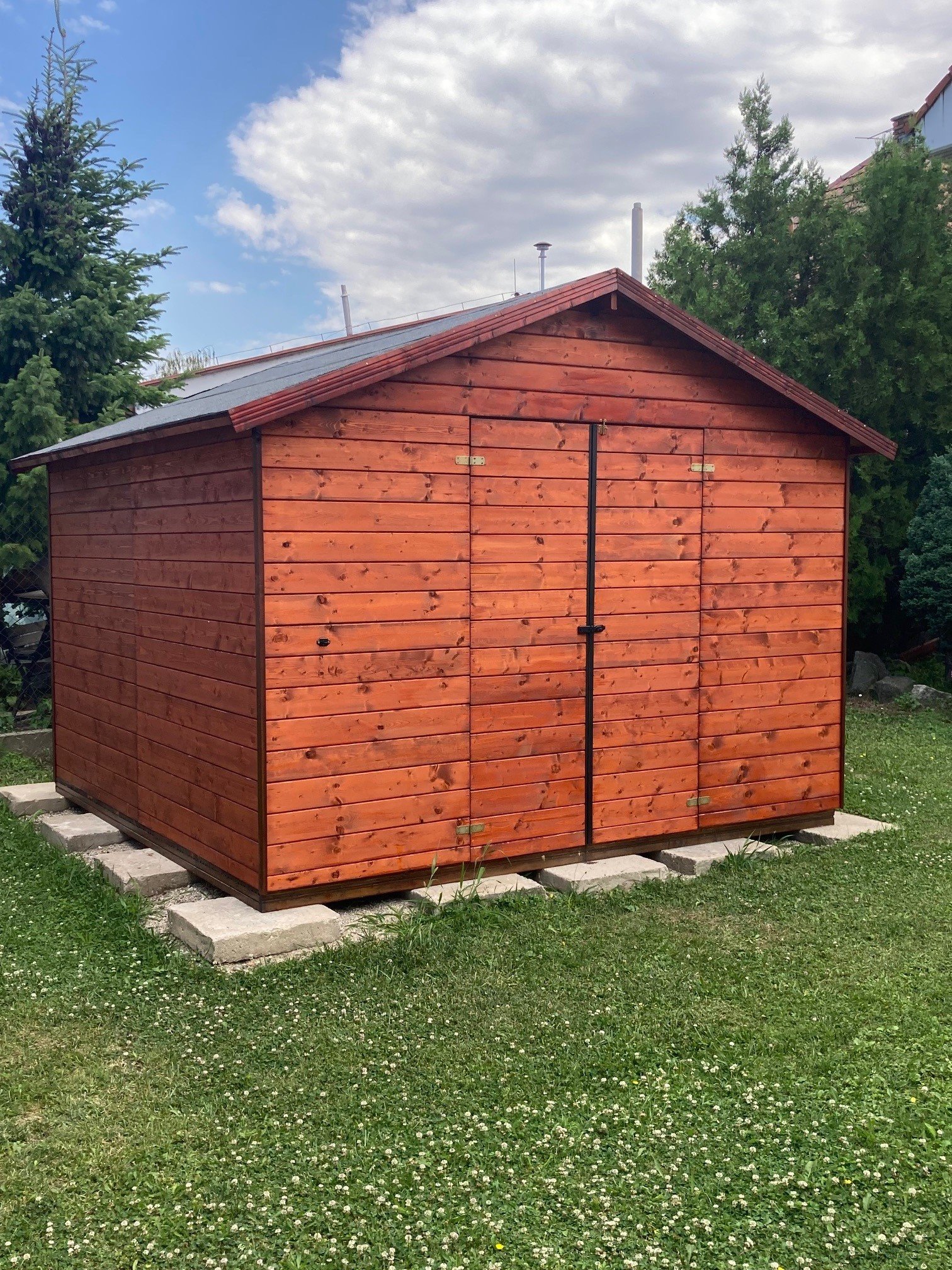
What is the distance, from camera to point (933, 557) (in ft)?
43.7

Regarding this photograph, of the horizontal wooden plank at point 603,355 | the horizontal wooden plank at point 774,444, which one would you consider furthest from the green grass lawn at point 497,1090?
the horizontal wooden plank at point 603,355

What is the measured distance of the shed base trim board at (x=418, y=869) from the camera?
632cm

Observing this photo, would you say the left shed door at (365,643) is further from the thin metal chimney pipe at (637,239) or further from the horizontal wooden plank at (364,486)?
the thin metal chimney pipe at (637,239)

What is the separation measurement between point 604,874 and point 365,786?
162cm

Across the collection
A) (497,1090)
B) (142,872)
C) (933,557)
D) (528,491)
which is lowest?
(497,1090)

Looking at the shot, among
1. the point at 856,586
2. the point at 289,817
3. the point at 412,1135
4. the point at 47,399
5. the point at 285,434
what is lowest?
the point at 412,1135

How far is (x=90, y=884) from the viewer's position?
7.07 m

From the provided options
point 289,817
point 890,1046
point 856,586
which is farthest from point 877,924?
point 856,586

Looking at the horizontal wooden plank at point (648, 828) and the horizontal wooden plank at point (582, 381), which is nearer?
the horizontal wooden plank at point (582, 381)

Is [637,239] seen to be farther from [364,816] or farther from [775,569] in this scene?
[364,816]

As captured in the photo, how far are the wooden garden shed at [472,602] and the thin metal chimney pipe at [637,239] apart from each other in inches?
A: 191

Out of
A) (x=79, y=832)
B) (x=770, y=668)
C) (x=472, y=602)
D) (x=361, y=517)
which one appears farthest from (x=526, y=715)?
(x=79, y=832)

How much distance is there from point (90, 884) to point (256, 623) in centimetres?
220

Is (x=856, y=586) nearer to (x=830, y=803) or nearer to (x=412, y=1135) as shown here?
(x=830, y=803)
